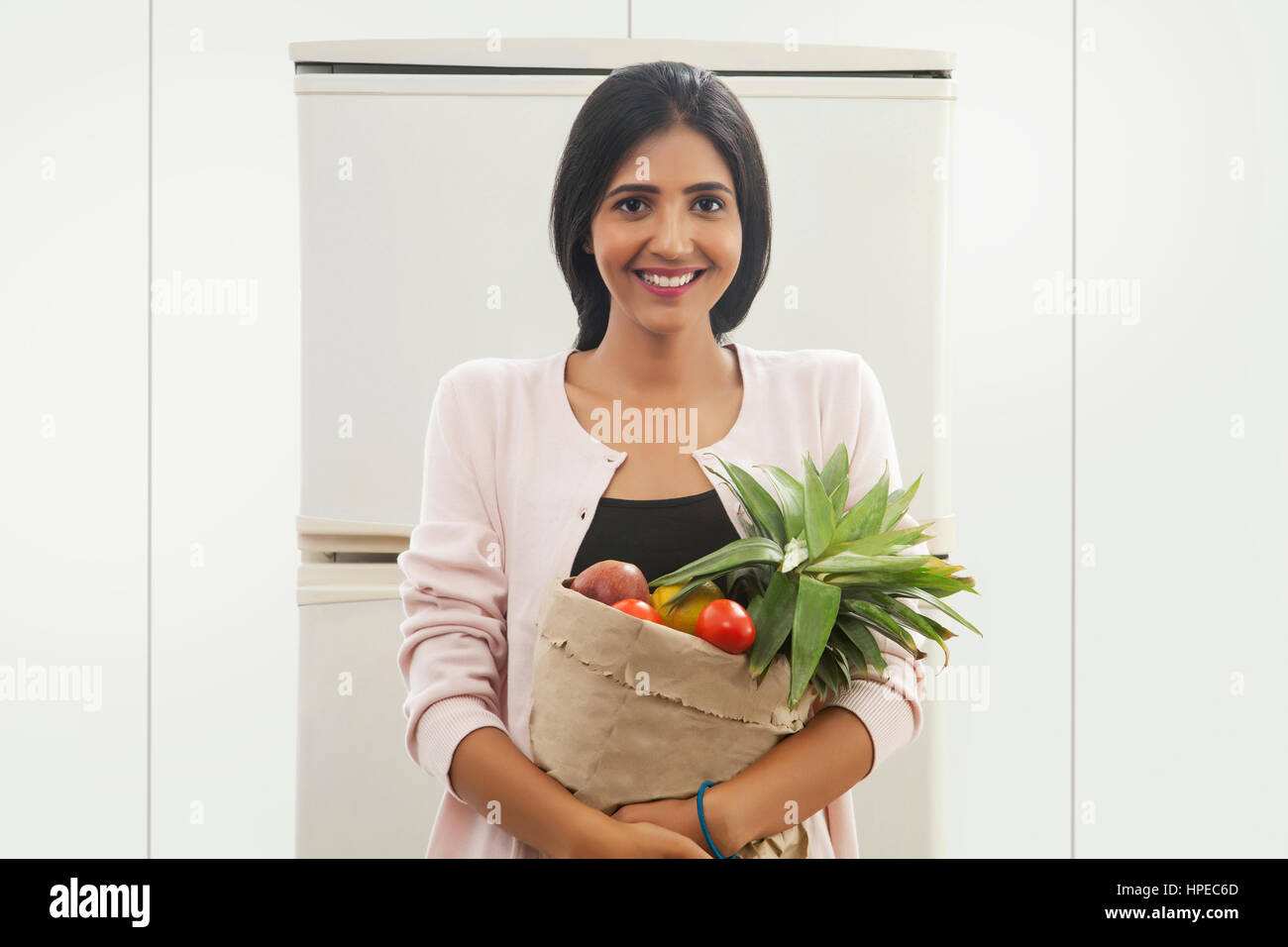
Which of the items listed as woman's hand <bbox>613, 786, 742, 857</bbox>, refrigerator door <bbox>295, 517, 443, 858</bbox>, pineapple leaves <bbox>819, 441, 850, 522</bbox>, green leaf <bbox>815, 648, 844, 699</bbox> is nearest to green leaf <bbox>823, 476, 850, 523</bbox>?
pineapple leaves <bbox>819, 441, 850, 522</bbox>

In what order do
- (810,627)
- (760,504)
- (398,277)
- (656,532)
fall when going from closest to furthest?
(810,627)
(760,504)
(656,532)
(398,277)

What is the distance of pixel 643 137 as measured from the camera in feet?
3.34

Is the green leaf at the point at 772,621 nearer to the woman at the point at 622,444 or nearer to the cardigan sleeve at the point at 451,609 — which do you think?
the woman at the point at 622,444

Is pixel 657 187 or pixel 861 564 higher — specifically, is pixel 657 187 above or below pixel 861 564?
above

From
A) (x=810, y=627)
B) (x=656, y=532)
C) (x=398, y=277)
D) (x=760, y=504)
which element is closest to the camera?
(x=810, y=627)

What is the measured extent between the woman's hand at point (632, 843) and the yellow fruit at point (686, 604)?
6.4 inches

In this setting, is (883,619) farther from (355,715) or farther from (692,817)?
(355,715)

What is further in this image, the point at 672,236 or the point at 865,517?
the point at 672,236

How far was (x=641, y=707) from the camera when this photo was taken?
0.80 m

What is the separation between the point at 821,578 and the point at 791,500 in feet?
0.29

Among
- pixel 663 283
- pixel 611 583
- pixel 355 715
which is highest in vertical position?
pixel 663 283

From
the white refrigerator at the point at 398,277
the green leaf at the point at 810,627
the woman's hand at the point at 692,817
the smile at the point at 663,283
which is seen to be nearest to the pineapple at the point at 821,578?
the green leaf at the point at 810,627

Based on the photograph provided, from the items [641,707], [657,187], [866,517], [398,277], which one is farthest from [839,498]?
[398,277]

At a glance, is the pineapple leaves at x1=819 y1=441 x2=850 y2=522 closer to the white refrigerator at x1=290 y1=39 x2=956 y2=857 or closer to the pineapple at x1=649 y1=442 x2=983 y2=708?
the pineapple at x1=649 y1=442 x2=983 y2=708
